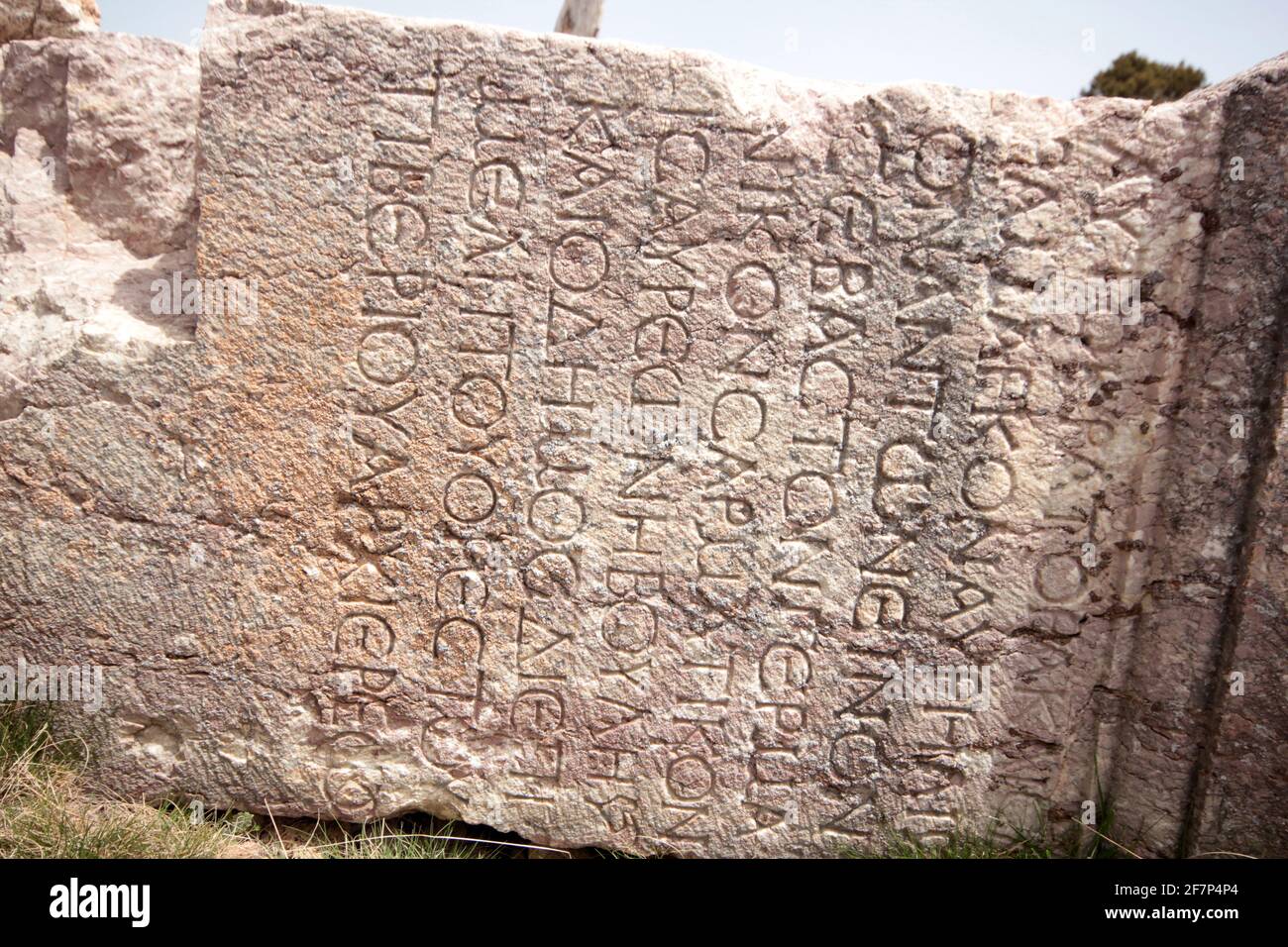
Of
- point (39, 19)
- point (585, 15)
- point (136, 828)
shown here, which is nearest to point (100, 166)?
point (39, 19)

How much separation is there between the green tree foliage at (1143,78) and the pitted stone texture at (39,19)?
10.9 metres

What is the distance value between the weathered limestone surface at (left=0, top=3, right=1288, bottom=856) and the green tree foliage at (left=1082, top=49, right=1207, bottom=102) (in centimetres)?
985

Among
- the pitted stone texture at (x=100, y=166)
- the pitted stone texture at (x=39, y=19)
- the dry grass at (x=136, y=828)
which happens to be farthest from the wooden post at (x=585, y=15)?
the dry grass at (x=136, y=828)

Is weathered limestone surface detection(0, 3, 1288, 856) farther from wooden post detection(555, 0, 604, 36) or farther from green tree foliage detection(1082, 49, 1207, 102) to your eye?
green tree foliage detection(1082, 49, 1207, 102)

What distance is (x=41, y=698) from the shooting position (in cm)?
261

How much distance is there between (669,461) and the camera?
8.68 feet

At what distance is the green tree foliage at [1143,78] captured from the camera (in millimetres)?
10672

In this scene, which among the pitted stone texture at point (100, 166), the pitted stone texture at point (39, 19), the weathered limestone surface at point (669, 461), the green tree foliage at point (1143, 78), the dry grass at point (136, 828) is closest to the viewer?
the dry grass at point (136, 828)

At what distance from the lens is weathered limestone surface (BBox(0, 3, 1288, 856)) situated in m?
2.55

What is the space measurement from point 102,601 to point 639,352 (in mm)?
1739

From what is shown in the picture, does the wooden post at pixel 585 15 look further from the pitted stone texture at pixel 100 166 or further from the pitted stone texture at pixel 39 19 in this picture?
the pitted stone texture at pixel 100 166

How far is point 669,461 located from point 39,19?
2.64 metres
